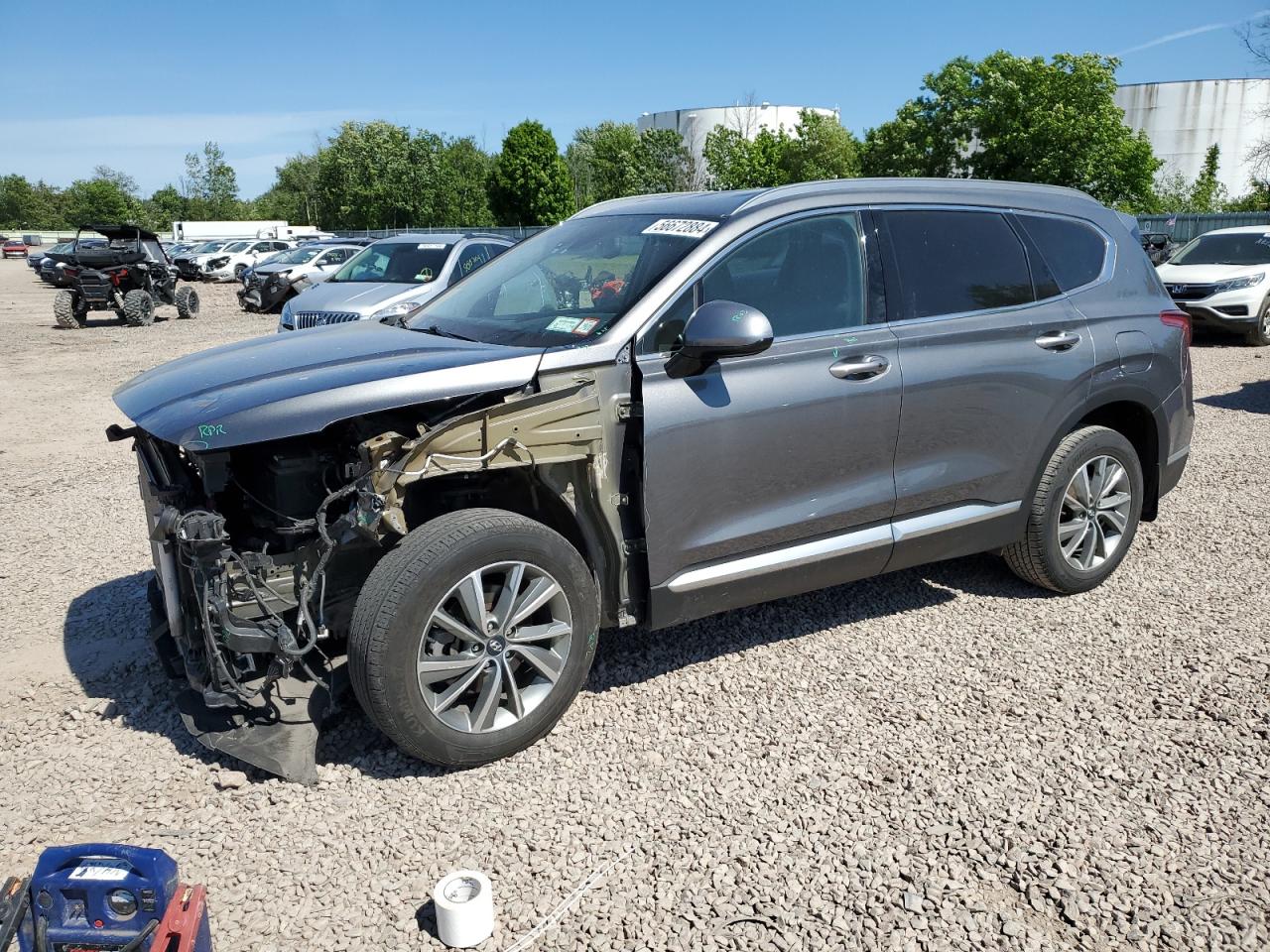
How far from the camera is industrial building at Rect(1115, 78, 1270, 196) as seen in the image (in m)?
62.8

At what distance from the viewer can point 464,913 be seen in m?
2.56

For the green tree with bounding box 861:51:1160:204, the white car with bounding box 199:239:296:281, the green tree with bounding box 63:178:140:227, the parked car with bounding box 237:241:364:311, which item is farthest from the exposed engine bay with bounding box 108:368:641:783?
the green tree with bounding box 63:178:140:227

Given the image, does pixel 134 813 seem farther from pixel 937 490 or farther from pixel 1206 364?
pixel 1206 364

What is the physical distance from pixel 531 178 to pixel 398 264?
45.8m

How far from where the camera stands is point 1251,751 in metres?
3.51

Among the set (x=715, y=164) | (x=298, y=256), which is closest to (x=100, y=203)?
(x=715, y=164)

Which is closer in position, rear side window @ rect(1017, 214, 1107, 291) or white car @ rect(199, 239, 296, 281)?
rear side window @ rect(1017, 214, 1107, 291)

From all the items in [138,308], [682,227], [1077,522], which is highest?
[682,227]

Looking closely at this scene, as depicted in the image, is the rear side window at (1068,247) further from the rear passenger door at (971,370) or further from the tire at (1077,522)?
the tire at (1077,522)

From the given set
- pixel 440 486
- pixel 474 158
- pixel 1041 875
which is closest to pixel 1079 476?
pixel 1041 875

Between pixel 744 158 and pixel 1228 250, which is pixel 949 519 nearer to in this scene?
pixel 1228 250

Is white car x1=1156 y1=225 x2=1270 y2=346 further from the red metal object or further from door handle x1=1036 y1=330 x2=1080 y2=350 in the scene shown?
the red metal object

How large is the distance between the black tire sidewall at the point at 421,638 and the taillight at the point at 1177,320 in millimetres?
3346

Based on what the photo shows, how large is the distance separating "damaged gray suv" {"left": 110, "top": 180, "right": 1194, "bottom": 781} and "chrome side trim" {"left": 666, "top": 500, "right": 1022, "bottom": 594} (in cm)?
1
